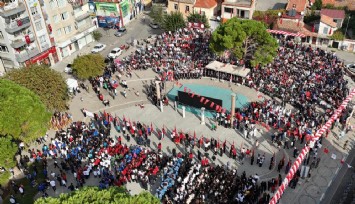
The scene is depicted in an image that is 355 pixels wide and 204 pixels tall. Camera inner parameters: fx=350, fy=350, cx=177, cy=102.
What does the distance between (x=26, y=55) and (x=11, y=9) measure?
23.0 feet

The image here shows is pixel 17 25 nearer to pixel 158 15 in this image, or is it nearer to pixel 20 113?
pixel 20 113

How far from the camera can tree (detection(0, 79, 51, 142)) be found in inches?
1286

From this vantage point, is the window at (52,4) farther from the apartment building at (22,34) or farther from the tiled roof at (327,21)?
the tiled roof at (327,21)

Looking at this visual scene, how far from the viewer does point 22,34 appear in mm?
52906

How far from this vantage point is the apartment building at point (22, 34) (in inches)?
1983

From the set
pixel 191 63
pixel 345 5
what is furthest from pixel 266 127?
pixel 345 5

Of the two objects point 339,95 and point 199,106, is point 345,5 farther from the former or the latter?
point 199,106

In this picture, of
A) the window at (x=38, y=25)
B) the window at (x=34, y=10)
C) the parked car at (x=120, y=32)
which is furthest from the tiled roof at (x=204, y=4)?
the window at (x=34, y=10)

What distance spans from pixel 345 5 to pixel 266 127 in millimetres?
41371

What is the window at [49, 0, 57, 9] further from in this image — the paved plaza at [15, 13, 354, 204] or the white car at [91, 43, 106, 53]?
the paved plaza at [15, 13, 354, 204]

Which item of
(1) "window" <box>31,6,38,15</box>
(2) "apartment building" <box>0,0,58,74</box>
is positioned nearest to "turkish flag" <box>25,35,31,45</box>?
(2) "apartment building" <box>0,0,58,74</box>

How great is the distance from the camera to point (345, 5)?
67.7 m

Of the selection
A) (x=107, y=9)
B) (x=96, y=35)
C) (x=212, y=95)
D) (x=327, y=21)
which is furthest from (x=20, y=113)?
(x=327, y=21)

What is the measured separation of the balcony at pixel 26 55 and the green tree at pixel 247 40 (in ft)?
91.9
